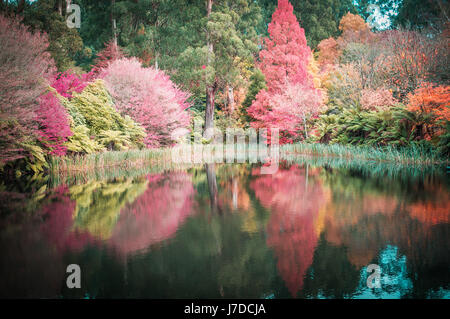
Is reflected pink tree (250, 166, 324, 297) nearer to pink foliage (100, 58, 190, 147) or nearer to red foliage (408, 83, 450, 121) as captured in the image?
red foliage (408, 83, 450, 121)

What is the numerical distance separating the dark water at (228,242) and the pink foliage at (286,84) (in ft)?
48.3

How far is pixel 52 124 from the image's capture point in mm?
12375

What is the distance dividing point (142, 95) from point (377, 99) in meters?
12.2

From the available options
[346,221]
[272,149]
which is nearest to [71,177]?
[346,221]

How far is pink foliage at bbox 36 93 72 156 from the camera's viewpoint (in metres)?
12.1

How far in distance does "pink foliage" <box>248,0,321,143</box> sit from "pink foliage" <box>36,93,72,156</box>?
13.7 metres

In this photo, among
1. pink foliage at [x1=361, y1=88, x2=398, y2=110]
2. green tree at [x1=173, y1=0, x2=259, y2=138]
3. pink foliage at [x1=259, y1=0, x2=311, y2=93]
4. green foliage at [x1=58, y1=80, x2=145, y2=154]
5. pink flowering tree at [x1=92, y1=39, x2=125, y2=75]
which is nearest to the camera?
green foliage at [x1=58, y1=80, x2=145, y2=154]

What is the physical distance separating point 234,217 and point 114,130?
38.7 ft

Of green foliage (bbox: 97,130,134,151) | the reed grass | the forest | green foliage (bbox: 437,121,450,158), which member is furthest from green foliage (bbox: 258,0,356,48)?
green foliage (bbox: 97,130,134,151)

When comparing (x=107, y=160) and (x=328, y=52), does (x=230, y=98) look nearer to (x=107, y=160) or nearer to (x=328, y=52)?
(x=328, y=52)

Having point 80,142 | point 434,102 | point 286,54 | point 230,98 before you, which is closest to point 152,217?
point 80,142
